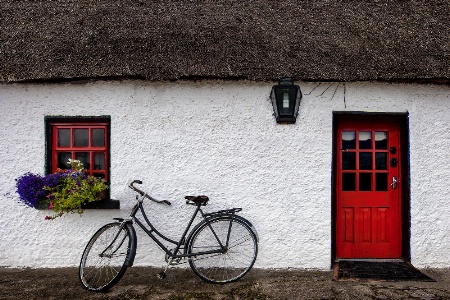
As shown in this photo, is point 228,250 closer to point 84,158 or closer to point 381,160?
point 84,158

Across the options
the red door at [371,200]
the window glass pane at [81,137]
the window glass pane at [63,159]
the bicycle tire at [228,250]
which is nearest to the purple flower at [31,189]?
the window glass pane at [63,159]

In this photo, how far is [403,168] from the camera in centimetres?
445

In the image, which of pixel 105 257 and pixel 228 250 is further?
pixel 228 250

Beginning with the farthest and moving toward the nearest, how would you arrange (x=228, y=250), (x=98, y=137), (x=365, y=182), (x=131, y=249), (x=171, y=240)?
(x=365, y=182) < (x=98, y=137) < (x=228, y=250) < (x=171, y=240) < (x=131, y=249)

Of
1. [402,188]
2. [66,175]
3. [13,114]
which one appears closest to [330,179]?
[402,188]

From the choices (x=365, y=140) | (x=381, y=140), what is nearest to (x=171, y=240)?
(x=365, y=140)

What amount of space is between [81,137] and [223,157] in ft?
5.88

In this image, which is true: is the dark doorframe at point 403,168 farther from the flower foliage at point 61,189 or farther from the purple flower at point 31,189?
the purple flower at point 31,189

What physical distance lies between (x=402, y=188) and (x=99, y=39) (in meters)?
4.20

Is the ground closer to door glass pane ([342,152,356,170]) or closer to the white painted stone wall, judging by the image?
the white painted stone wall

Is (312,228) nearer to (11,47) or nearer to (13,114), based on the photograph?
(13,114)

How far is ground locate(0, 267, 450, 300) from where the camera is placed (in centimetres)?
345

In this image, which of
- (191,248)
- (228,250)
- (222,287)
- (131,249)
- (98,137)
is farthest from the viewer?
(98,137)

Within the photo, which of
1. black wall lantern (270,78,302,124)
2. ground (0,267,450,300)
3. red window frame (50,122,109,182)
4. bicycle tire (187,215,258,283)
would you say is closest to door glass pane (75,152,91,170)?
red window frame (50,122,109,182)
